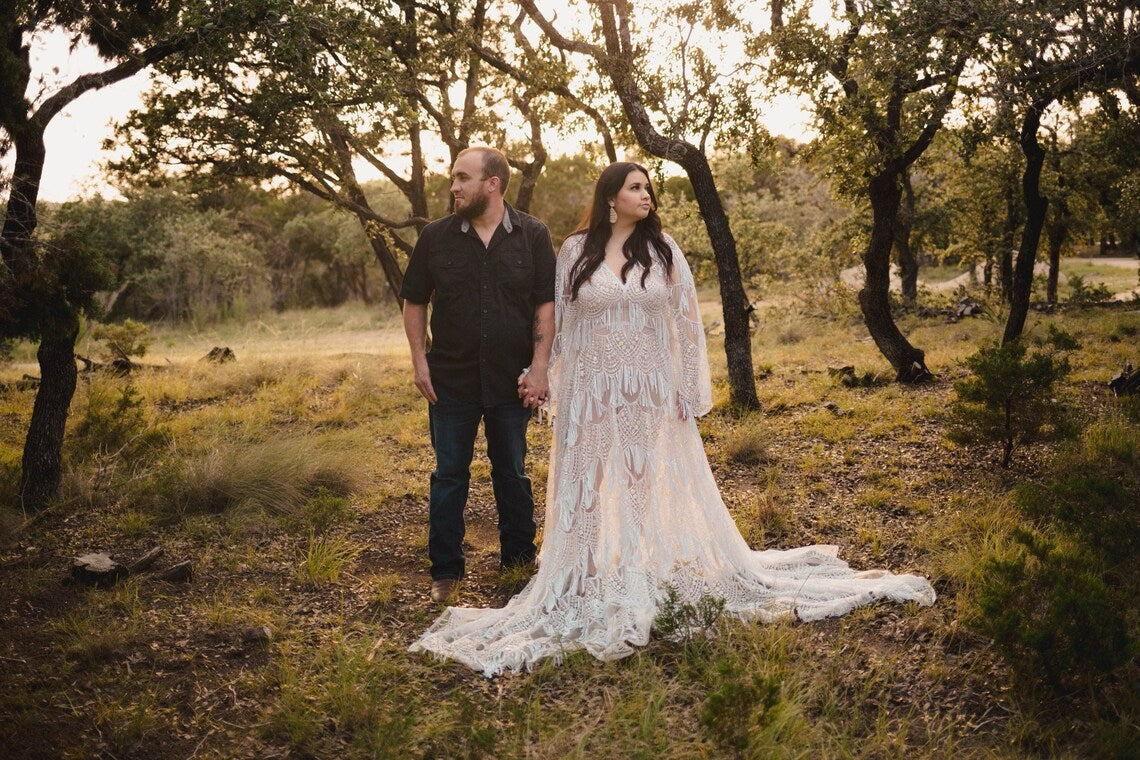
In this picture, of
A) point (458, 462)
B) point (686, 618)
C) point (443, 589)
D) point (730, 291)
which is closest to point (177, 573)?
point (443, 589)

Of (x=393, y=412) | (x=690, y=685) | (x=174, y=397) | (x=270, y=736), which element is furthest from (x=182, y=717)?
(x=174, y=397)

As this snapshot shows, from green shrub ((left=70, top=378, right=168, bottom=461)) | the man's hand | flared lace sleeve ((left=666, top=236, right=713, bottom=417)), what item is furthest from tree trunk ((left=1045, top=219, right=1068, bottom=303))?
green shrub ((left=70, top=378, right=168, bottom=461))

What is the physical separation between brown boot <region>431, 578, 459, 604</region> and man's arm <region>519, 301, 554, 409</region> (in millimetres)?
1082

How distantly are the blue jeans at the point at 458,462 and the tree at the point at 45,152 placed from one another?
9.09ft

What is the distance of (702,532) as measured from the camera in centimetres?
428

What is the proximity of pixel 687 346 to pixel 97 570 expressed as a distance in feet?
11.4

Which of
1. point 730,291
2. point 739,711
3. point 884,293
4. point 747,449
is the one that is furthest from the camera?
point 884,293

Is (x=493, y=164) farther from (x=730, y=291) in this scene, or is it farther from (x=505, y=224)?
(x=730, y=291)

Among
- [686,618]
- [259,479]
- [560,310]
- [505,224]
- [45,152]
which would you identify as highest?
[45,152]

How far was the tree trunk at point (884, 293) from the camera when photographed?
383 inches

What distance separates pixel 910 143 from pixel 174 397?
363 inches

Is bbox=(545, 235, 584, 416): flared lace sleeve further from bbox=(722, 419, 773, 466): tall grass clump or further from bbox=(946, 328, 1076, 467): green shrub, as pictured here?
bbox=(946, 328, 1076, 467): green shrub

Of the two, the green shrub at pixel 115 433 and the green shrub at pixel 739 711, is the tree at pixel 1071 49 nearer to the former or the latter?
the green shrub at pixel 739 711

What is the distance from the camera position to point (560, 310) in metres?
4.43
